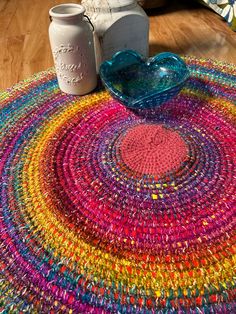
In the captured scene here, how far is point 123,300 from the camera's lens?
1.11 ft

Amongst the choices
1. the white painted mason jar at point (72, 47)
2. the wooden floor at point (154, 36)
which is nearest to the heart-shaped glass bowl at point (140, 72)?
the white painted mason jar at point (72, 47)

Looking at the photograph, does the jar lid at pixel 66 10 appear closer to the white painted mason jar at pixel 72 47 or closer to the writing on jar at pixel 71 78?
the white painted mason jar at pixel 72 47

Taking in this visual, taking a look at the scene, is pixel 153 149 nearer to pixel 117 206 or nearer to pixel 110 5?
pixel 117 206

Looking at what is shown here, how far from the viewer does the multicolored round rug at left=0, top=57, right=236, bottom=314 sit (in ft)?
1.14

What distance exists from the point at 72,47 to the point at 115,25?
0.36 feet

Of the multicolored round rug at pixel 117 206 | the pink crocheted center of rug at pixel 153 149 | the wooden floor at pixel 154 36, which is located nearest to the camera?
the multicolored round rug at pixel 117 206

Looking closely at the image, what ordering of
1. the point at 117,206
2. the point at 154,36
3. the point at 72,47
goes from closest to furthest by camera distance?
the point at 117,206 < the point at 72,47 < the point at 154,36

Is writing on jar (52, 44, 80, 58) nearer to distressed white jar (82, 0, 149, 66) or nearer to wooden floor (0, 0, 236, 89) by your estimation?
distressed white jar (82, 0, 149, 66)

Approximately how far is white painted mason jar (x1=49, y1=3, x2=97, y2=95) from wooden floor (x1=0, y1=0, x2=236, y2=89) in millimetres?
181

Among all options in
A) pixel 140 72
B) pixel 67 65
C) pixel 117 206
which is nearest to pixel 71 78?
pixel 67 65

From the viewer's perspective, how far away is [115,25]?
619mm

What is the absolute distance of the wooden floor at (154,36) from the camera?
792 millimetres

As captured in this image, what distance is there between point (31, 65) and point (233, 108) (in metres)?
0.49

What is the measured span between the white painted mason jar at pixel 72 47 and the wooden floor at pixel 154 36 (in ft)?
0.59
